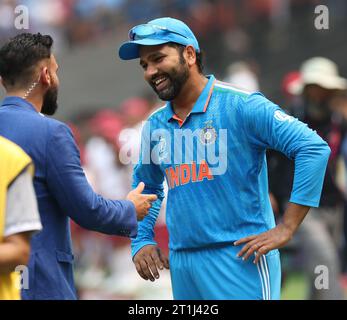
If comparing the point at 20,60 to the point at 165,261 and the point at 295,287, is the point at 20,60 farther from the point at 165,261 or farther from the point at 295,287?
the point at 295,287

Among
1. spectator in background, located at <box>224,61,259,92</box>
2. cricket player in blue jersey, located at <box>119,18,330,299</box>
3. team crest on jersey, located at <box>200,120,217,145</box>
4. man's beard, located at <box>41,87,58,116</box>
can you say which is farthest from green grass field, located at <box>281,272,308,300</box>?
man's beard, located at <box>41,87,58,116</box>

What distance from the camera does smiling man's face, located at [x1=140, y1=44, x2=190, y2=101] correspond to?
6043 millimetres

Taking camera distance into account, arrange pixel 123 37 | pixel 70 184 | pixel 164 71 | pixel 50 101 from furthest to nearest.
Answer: pixel 123 37 → pixel 164 71 → pixel 50 101 → pixel 70 184

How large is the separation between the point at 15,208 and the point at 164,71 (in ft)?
6.62

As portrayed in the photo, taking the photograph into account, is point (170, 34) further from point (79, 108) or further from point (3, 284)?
point (79, 108)

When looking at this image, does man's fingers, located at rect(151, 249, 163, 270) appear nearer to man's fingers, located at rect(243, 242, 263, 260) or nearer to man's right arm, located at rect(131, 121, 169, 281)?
man's right arm, located at rect(131, 121, 169, 281)

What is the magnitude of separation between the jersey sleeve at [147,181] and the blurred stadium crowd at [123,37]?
16.8 feet

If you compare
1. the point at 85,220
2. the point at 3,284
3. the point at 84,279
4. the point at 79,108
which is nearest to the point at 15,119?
the point at 85,220

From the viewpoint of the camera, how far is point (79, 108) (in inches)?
723

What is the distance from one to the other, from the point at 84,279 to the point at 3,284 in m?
9.84

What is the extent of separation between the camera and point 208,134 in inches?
235

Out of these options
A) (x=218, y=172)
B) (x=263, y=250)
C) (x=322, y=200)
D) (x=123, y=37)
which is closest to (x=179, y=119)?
(x=218, y=172)

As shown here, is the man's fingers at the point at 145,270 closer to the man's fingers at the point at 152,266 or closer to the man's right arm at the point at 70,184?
the man's fingers at the point at 152,266

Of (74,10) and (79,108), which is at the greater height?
(74,10)
